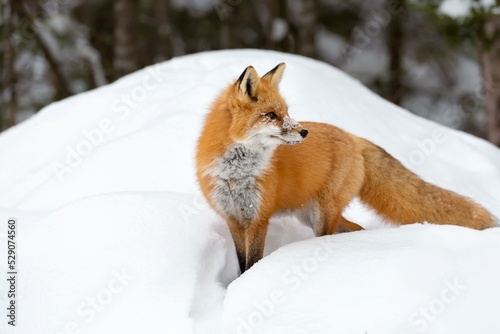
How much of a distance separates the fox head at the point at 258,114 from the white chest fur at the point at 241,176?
0.36 ft

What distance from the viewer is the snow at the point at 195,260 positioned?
310cm

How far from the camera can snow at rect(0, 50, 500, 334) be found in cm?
310

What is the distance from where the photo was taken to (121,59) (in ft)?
37.2

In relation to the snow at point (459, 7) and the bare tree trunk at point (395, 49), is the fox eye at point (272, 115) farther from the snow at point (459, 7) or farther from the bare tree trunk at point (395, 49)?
the bare tree trunk at point (395, 49)

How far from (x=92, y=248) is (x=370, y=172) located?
2067 millimetres

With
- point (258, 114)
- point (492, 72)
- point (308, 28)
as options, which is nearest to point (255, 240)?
point (258, 114)

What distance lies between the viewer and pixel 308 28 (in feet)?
38.8

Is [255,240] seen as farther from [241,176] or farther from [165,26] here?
[165,26]

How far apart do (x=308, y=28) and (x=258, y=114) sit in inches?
339

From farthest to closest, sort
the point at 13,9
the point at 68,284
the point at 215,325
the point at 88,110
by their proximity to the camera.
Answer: the point at 13,9 → the point at 88,110 → the point at 68,284 → the point at 215,325

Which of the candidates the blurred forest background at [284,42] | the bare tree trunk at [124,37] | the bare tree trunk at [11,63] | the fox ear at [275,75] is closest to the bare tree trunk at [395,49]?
the blurred forest background at [284,42]

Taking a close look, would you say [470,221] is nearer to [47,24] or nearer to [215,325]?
[215,325]

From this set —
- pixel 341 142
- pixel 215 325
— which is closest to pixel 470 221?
pixel 341 142

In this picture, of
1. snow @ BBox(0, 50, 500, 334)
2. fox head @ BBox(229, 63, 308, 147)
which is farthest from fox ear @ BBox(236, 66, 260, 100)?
snow @ BBox(0, 50, 500, 334)
